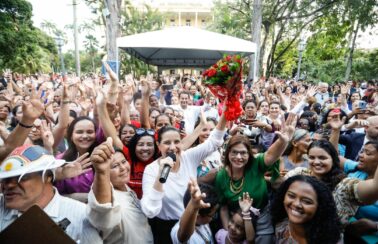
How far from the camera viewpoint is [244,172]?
2.68 meters

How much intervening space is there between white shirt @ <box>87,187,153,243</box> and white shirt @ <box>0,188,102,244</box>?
8 cm

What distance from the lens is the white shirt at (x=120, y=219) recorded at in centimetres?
151

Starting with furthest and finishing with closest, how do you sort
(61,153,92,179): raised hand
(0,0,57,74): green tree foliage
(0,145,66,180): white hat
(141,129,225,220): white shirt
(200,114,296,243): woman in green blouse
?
(0,0,57,74): green tree foliage, (200,114,296,243): woman in green blouse, (61,153,92,179): raised hand, (141,129,225,220): white shirt, (0,145,66,180): white hat

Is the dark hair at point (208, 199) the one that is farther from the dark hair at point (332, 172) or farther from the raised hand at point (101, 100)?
the raised hand at point (101, 100)

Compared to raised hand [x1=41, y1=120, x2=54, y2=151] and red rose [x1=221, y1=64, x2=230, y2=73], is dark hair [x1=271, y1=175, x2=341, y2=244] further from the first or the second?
raised hand [x1=41, y1=120, x2=54, y2=151]

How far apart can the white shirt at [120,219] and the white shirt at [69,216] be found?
0.27 ft

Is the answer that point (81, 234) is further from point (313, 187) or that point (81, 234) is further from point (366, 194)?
point (366, 194)

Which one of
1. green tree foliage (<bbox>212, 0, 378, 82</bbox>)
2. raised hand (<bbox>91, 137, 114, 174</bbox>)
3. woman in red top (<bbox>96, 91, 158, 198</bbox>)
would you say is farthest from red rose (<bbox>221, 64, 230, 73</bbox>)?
green tree foliage (<bbox>212, 0, 378, 82</bbox>)

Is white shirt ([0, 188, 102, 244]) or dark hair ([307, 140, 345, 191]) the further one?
dark hair ([307, 140, 345, 191])

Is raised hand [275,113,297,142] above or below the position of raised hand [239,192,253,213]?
above

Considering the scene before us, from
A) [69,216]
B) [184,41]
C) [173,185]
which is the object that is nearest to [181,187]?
[173,185]

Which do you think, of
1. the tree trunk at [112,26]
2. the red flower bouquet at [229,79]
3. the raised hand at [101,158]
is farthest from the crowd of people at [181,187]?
the tree trunk at [112,26]

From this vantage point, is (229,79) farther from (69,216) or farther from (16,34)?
(16,34)

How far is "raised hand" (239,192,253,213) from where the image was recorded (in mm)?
2301
